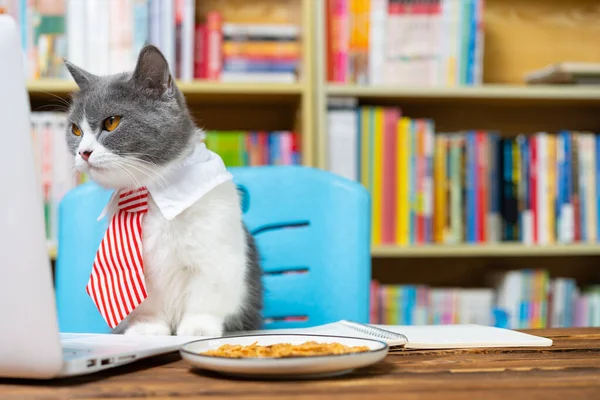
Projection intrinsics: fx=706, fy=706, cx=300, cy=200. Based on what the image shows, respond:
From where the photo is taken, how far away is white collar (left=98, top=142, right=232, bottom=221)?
0.85 metres

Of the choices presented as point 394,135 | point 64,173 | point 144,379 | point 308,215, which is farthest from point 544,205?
point 144,379

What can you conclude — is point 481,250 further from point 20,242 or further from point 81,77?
point 20,242

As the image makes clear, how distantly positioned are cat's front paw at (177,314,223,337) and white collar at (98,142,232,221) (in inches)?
5.1

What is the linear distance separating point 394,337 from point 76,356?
0.32 m

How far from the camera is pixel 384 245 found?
71.2 inches

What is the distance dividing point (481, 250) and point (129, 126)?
1185 millimetres

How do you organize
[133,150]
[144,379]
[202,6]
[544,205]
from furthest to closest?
[202,6], [544,205], [133,150], [144,379]

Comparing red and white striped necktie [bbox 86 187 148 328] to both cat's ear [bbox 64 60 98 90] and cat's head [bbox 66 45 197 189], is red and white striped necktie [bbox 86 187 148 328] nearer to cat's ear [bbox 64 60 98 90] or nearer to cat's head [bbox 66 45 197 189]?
cat's head [bbox 66 45 197 189]

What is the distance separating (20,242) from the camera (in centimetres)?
48

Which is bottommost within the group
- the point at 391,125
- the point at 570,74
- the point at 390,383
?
the point at 390,383

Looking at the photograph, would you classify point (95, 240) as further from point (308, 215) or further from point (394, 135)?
point (394, 135)

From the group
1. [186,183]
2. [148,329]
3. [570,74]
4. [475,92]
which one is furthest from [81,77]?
[570,74]

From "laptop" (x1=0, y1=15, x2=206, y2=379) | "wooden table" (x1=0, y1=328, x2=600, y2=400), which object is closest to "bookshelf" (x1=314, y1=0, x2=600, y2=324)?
"wooden table" (x1=0, y1=328, x2=600, y2=400)

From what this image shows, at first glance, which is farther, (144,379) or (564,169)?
(564,169)
